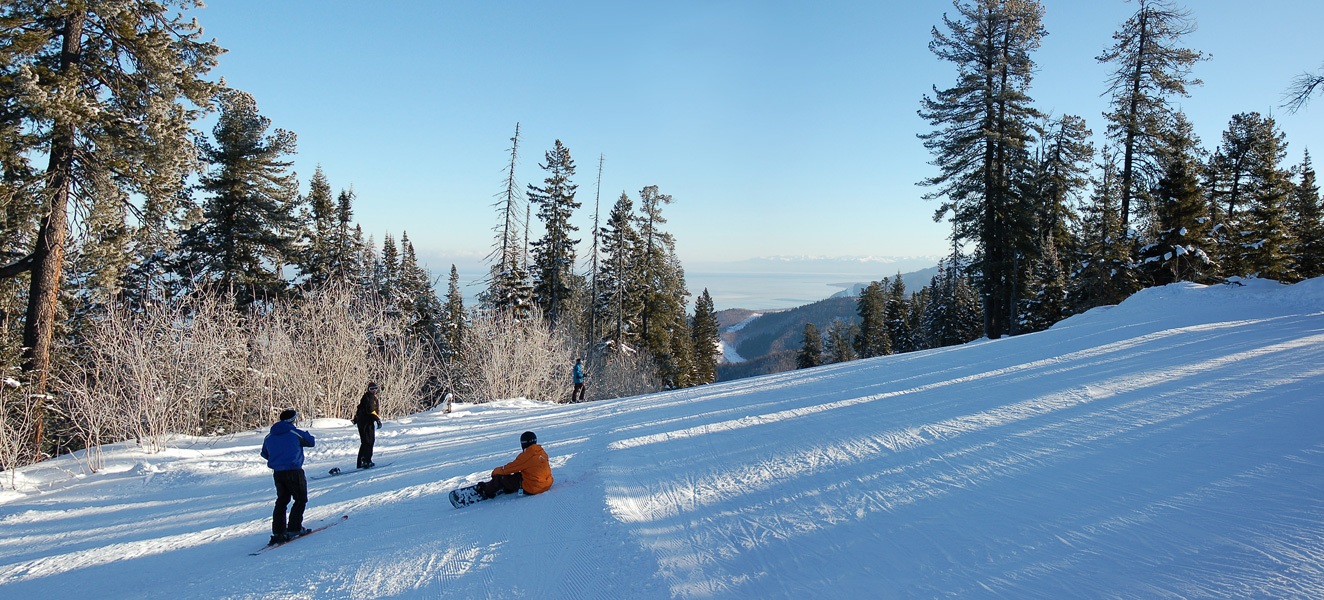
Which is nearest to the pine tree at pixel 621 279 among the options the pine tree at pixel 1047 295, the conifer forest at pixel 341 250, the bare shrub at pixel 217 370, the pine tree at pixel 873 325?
the conifer forest at pixel 341 250

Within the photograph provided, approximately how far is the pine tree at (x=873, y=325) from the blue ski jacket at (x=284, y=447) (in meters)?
54.8

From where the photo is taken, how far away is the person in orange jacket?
7.68m

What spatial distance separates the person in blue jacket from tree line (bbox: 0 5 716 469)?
6.83m

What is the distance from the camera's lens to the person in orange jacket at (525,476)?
25.2 ft

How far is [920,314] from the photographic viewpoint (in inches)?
2534

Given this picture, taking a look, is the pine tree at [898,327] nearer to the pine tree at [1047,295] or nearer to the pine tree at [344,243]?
the pine tree at [1047,295]

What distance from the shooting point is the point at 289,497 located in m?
6.92

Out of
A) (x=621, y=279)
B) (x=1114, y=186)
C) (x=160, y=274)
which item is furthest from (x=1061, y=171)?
(x=160, y=274)

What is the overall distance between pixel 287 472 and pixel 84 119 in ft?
32.1

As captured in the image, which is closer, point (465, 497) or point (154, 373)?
point (465, 497)

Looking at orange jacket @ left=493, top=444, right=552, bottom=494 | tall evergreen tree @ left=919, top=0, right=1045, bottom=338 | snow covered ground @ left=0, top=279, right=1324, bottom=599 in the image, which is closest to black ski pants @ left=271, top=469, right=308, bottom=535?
snow covered ground @ left=0, top=279, right=1324, bottom=599

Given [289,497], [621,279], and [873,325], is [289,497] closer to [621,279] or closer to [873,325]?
[621,279]

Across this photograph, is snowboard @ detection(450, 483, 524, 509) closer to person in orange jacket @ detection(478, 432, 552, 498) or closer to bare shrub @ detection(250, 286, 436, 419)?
person in orange jacket @ detection(478, 432, 552, 498)

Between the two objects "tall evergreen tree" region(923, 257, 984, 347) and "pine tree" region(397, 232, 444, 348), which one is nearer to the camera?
"pine tree" region(397, 232, 444, 348)
